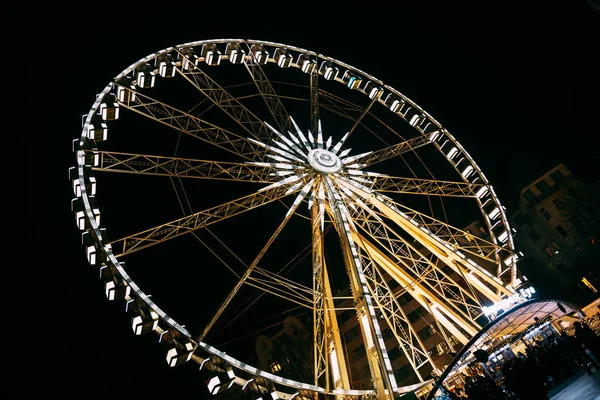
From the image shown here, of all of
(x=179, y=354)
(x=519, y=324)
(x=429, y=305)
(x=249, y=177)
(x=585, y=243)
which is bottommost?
(x=585, y=243)

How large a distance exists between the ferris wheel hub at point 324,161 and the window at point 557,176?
4137 centimetres

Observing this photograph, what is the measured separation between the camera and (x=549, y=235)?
4541 cm

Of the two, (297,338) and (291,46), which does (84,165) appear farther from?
(297,338)

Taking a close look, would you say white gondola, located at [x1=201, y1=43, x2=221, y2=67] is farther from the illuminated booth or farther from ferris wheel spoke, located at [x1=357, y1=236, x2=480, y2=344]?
the illuminated booth

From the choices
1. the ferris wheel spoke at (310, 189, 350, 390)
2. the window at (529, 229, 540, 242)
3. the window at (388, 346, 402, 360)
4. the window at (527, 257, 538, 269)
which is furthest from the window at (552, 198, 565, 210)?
the ferris wheel spoke at (310, 189, 350, 390)

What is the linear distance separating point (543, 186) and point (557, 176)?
190 cm

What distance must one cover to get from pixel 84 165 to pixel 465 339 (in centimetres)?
1628

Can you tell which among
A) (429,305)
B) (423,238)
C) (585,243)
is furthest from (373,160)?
(585,243)

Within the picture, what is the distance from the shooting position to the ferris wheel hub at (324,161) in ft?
55.1

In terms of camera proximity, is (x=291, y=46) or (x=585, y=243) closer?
(x=291, y=46)

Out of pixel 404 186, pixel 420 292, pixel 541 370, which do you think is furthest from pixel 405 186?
pixel 541 370

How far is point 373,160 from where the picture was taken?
18250 mm

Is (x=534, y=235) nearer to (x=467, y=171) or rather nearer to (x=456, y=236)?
(x=467, y=171)

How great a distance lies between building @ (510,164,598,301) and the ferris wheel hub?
3323 cm
